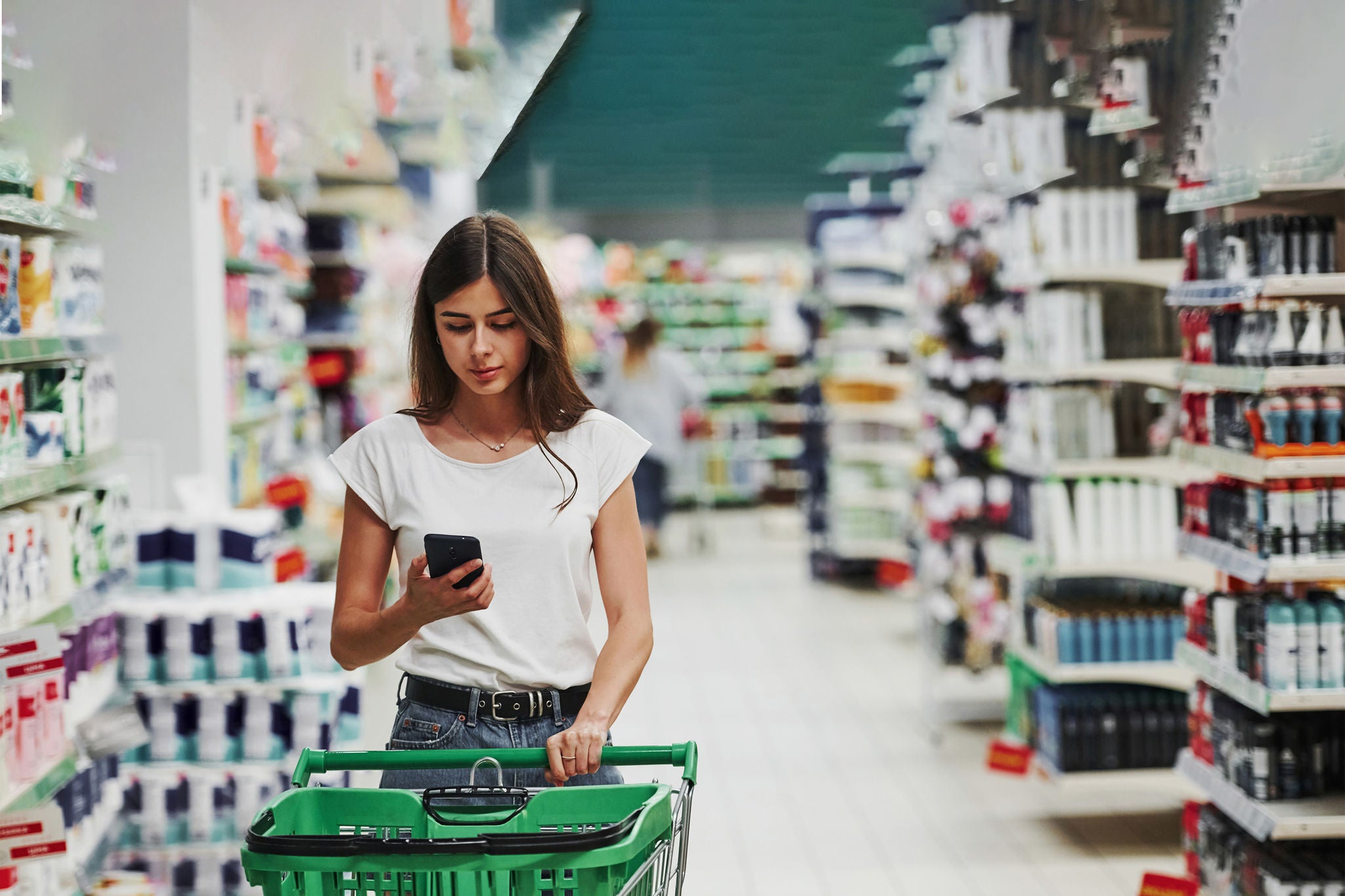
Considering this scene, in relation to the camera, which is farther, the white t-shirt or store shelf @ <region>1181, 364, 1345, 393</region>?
store shelf @ <region>1181, 364, 1345, 393</region>

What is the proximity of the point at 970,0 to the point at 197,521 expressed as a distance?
144 inches

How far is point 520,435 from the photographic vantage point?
221 cm

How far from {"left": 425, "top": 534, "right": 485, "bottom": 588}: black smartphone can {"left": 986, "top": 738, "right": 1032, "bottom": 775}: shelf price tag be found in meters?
4.32

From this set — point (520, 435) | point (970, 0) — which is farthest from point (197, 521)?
point (970, 0)

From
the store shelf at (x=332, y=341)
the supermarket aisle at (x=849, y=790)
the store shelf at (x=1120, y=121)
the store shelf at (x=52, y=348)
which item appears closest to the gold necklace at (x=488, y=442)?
the store shelf at (x=52, y=348)

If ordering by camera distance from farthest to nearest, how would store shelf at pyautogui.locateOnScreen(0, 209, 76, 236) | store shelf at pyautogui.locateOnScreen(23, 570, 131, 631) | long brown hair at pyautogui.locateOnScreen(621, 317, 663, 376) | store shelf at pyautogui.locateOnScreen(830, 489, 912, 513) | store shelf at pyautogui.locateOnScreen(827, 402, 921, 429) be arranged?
long brown hair at pyautogui.locateOnScreen(621, 317, 663, 376) < store shelf at pyautogui.locateOnScreen(830, 489, 912, 513) < store shelf at pyautogui.locateOnScreen(827, 402, 921, 429) < store shelf at pyautogui.locateOnScreen(23, 570, 131, 631) < store shelf at pyautogui.locateOnScreen(0, 209, 76, 236)

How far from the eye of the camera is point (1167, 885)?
3.70 metres

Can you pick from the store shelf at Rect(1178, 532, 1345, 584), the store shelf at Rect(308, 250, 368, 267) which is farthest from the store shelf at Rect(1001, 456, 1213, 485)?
the store shelf at Rect(308, 250, 368, 267)

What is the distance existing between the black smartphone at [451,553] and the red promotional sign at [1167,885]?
2534mm

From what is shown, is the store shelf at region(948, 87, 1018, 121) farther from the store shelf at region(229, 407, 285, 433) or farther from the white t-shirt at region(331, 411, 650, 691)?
the white t-shirt at region(331, 411, 650, 691)

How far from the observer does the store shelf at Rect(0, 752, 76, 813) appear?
9.96ft

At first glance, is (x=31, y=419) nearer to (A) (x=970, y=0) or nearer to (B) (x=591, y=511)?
(B) (x=591, y=511)

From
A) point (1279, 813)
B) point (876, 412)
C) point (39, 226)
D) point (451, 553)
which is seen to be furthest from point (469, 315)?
point (876, 412)

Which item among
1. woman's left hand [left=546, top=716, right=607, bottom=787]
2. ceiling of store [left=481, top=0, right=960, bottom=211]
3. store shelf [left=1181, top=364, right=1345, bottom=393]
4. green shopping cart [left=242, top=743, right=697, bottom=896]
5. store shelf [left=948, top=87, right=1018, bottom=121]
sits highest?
ceiling of store [left=481, top=0, right=960, bottom=211]
